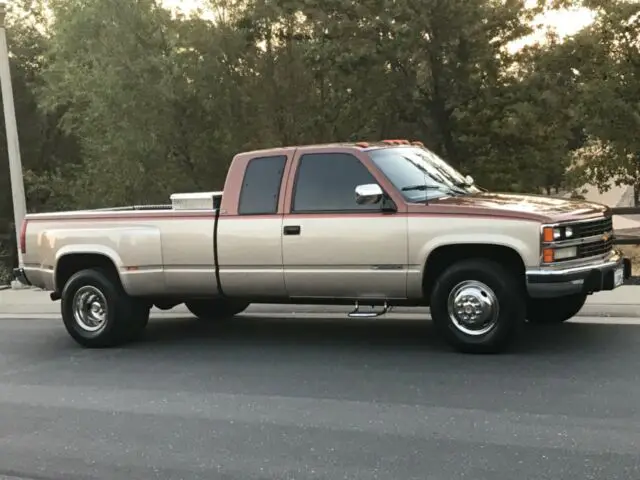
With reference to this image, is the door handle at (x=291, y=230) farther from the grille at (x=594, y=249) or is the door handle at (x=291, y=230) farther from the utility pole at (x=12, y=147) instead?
the utility pole at (x=12, y=147)

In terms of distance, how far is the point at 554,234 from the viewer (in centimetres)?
664

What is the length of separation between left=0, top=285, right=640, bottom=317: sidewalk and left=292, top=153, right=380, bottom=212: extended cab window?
2.54 m

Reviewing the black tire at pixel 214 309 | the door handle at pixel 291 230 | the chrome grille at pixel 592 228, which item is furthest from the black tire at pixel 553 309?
the black tire at pixel 214 309

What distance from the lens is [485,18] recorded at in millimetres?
13531

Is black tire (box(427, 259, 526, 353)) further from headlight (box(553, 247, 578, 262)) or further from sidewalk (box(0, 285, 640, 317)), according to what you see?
sidewalk (box(0, 285, 640, 317))

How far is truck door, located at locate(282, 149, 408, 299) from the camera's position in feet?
23.9

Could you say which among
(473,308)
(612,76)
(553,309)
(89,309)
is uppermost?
(612,76)

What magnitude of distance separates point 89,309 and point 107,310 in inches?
12.7

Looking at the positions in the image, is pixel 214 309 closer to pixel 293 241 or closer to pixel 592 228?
pixel 293 241

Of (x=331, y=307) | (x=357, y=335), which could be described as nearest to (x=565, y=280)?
(x=357, y=335)

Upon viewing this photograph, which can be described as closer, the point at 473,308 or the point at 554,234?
the point at 554,234

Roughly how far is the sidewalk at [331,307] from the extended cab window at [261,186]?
251 centimetres

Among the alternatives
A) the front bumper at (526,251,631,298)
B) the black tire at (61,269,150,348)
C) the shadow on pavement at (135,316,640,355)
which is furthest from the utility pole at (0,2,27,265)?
the front bumper at (526,251,631,298)

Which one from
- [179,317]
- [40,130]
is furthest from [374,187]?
[40,130]
